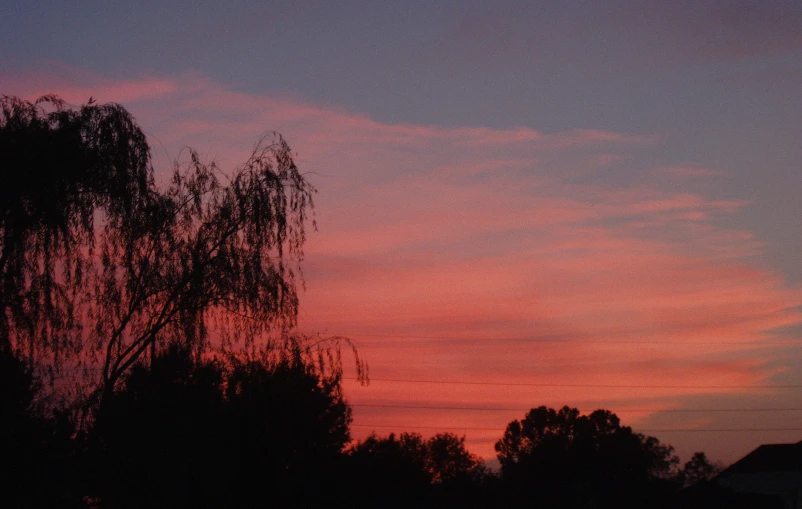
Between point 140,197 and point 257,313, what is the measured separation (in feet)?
11.0

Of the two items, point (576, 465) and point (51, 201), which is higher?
point (51, 201)

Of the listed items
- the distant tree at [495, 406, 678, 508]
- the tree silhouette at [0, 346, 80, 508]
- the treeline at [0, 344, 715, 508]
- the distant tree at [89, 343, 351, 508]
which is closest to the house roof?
the distant tree at [495, 406, 678, 508]

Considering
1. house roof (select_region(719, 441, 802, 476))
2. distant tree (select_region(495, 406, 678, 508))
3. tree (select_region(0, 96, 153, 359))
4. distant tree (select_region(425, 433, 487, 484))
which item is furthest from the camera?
distant tree (select_region(425, 433, 487, 484))

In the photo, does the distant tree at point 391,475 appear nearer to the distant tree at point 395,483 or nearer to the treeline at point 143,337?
the distant tree at point 395,483

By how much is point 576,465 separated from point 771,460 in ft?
59.2

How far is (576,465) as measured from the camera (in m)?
57.9

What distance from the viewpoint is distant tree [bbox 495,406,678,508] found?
38.4 m

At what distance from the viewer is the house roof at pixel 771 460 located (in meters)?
62.5

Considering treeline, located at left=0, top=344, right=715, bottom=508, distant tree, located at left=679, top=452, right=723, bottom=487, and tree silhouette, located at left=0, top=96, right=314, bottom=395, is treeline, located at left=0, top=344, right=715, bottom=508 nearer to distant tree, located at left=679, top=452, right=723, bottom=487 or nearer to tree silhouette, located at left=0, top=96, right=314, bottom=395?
tree silhouette, located at left=0, top=96, right=314, bottom=395

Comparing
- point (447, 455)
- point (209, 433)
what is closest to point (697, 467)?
point (447, 455)

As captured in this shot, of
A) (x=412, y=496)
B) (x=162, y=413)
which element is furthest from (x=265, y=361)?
(x=412, y=496)

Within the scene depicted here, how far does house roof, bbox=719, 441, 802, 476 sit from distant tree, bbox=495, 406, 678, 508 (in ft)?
19.4

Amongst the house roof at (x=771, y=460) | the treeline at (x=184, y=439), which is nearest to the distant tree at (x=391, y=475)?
the treeline at (x=184, y=439)

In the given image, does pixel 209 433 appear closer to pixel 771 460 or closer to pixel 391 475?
pixel 391 475
